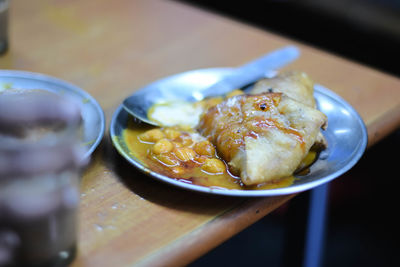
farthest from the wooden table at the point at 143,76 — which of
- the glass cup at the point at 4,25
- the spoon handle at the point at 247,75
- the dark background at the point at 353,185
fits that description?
the dark background at the point at 353,185

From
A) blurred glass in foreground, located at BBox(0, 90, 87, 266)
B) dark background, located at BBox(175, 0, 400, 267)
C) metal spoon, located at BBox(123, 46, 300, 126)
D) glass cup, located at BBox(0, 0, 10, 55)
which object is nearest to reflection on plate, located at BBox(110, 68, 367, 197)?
metal spoon, located at BBox(123, 46, 300, 126)

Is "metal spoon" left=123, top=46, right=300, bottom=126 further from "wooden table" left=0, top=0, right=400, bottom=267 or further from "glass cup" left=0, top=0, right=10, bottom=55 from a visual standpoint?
"glass cup" left=0, top=0, right=10, bottom=55

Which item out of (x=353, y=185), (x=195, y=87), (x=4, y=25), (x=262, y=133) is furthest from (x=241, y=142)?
(x=353, y=185)

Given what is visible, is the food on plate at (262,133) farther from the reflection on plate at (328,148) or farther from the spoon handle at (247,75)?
the spoon handle at (247,75)

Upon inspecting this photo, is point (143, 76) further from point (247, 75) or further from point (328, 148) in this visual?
point (328, 148)

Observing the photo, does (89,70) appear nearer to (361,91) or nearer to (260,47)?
(260,47)
